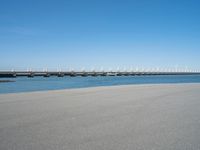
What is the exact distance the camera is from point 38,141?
16.1 feet

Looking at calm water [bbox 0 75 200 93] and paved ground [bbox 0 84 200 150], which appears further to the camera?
calm water [bbox 0 75 200 93]

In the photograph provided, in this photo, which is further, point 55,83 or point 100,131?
point 55,83

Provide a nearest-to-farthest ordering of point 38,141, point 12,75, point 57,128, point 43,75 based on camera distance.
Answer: point 38,141, point 57,128, point 12,75, point 43,75

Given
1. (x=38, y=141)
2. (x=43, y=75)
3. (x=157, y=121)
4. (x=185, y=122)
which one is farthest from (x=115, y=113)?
(x=43, y=75)

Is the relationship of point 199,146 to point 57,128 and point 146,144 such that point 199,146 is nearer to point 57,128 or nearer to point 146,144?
point 146,144

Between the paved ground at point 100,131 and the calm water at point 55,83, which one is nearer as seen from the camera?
the paved ground at point 100,131

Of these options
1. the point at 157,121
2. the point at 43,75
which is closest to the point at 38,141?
the point at 157,121

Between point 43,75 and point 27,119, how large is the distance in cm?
8595

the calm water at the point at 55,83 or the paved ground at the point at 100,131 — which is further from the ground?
the paved ground at the point at 100,131

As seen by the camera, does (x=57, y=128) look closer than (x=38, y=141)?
No

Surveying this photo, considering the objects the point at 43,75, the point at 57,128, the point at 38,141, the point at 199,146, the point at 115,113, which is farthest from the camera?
the point at 43,75

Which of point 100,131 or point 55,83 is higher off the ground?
point 100,131

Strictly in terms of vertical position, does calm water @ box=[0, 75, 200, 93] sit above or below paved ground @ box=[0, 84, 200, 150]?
below

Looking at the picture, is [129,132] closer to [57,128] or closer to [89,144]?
[89,144]
